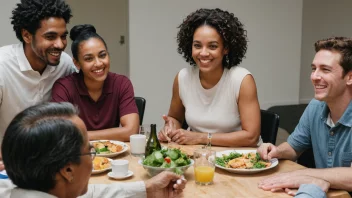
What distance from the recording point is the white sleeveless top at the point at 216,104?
2436mm

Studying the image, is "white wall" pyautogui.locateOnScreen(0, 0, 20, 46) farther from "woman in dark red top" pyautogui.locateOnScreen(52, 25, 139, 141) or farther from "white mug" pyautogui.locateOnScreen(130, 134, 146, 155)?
"white mug" pyautogui.locateOnScreen(130, 134, 146, 155)

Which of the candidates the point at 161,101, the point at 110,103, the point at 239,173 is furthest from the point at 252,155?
the point at 161,101

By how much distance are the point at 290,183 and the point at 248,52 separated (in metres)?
3.71

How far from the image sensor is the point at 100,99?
8.21 ft

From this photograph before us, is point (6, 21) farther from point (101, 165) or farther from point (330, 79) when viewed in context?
point (330, 79)

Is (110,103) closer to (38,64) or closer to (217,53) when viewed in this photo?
(38,64)

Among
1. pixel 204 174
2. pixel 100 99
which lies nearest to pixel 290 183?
pixel 204 174

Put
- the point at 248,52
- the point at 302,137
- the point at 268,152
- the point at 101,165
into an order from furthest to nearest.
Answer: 1. the point at 248,52
2. the point at 302,137
3. the point at 268,152
4. the point at 101,165

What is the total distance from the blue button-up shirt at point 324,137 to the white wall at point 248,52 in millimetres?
2749

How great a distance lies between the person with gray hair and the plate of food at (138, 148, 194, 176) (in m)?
0.57

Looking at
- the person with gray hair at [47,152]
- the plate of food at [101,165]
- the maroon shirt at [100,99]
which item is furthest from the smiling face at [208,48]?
the person with gray hair at [47,152]

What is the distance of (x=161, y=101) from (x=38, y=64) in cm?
247

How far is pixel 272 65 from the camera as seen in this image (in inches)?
211

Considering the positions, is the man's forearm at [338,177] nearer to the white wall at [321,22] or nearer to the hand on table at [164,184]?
the hand on table at [164,184]
